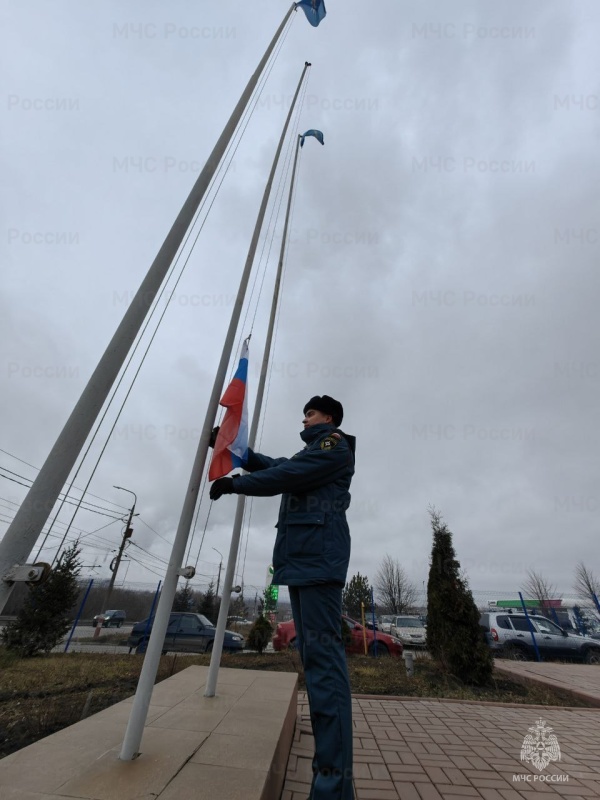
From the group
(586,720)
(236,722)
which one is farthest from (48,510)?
(586,720)

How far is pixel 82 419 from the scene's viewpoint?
1.72 meters

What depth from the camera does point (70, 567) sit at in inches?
327

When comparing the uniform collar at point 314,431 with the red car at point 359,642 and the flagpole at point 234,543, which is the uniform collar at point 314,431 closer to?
the flagpole at point 234,543

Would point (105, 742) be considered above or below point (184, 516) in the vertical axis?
below

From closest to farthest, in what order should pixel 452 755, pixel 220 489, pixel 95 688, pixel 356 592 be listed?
pixel 220 489
pixel 452 755
pixel 95 688
pixel 356 592

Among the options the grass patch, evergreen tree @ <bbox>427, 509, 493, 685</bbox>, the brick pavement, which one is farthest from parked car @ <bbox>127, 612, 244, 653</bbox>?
the brick pavement

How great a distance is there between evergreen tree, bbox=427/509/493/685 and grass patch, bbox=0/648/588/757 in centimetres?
25

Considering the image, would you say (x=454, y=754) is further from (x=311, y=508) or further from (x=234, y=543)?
(x=311, y=508)

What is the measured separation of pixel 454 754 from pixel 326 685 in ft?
6.98

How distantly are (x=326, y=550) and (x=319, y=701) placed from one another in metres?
0.62

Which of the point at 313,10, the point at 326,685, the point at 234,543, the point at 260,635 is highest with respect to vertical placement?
the point at 313,10

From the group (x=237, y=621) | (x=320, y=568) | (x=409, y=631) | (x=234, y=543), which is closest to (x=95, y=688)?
(x=234, y=543)

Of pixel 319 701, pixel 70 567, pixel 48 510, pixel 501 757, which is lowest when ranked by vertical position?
pixel 501 757

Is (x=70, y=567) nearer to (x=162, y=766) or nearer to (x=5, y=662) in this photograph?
(x=5, y=662)
